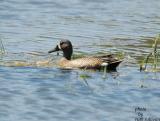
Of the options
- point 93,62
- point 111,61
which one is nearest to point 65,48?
point 93,62

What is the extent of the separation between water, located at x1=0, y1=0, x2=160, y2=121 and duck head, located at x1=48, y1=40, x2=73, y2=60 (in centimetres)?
36

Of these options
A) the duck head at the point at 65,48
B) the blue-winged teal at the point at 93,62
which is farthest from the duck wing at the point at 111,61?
the duck head at the point at 65,48

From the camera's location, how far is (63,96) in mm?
11922

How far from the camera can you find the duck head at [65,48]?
1576 centimetres

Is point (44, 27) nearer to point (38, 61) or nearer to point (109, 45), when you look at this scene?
point (109, 45)

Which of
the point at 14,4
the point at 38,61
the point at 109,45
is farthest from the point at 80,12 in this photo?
the point at 38,61

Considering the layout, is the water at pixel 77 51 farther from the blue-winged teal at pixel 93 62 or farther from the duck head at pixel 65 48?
the duck head at pixel 65 48

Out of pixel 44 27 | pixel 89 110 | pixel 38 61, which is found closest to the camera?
pixel 89 110

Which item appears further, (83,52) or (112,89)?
(83,52)

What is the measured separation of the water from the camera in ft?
36.7

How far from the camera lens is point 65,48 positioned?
15.8 m

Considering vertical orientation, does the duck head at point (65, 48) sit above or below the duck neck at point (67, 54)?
above

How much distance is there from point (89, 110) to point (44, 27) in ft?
26.2

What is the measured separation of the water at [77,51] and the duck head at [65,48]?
1.17ft
